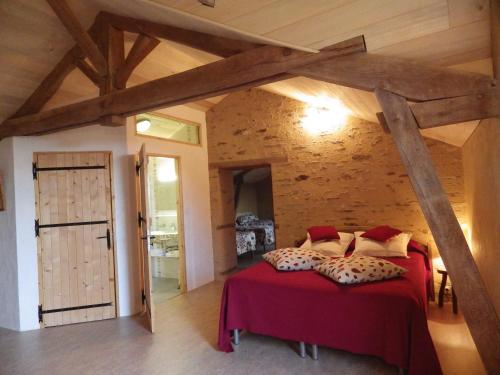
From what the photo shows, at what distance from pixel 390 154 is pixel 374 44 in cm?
300

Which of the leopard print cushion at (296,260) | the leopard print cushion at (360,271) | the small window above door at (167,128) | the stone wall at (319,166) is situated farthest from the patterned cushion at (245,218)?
the leopard print cushion at (360,271)

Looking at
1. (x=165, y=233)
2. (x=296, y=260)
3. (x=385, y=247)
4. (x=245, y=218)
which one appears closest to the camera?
(x=296, y=260)

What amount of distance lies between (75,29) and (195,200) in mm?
3078

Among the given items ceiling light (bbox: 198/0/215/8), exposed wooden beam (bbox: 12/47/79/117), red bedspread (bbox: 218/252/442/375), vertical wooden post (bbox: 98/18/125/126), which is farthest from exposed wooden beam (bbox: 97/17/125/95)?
red bedspread (bbox: 218/252/442/375)

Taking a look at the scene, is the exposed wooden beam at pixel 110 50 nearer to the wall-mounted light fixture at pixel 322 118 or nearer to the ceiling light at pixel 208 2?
the ceiling light at pixel 208 2

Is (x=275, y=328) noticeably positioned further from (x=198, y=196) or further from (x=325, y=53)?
(x=198, y=196)

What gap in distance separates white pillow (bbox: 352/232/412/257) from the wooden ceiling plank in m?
2.43

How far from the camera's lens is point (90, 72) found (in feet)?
11.3

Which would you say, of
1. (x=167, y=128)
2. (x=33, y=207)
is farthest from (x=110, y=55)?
(x=33, y=207)

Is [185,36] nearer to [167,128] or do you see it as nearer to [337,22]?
[337,22]

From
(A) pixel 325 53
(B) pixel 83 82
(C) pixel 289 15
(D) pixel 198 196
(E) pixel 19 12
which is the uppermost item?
(E) pixel 19 12

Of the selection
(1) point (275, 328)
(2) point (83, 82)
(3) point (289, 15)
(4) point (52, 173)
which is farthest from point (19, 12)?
(1) point (275, 328)

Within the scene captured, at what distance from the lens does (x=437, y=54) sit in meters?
1.81

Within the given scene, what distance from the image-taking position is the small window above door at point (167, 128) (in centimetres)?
469
